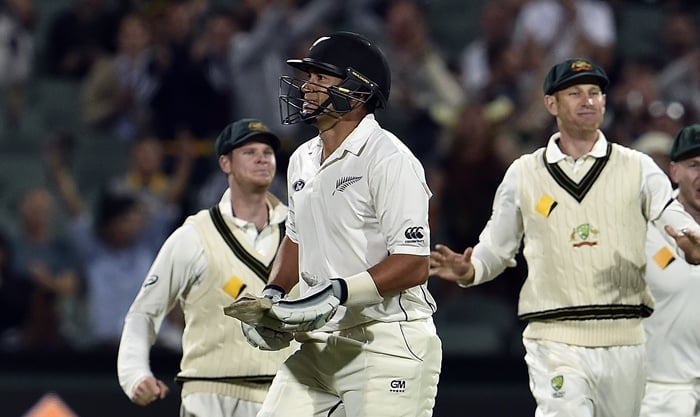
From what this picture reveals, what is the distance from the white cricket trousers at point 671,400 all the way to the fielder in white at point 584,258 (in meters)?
0.69

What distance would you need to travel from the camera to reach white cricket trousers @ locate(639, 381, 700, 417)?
792 cm

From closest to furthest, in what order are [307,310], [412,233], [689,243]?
[307,310] → [412,233] → [689,243]

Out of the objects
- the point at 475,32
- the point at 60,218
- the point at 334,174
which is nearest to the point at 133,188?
the point at 60,218

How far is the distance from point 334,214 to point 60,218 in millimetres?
6932

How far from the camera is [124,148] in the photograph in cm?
1309

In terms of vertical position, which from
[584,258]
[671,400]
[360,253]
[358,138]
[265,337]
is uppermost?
[358,138]

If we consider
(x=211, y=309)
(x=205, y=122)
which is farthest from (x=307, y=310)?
(x=205, y=122)

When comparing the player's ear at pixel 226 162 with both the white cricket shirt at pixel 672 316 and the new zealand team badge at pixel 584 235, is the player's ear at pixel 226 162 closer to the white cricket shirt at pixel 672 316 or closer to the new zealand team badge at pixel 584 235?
the new zealand team badge at pixel 584 235

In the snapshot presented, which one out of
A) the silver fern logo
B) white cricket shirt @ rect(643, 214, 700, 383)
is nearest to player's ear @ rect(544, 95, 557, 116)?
white cricket shirt @ rect(643, 214, 700, 383)

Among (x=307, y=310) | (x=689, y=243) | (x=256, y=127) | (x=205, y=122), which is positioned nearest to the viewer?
(x=307, y=310)

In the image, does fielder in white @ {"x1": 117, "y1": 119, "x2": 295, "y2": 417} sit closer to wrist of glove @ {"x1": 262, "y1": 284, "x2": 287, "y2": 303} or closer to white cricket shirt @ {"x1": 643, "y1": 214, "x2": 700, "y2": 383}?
wrist of glove @ {"x1": 262, "y1": 284, "x2": 287, "y2": 303}

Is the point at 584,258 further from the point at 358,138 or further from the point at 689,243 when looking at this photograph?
the point at 358,138

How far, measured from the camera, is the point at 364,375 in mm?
5688

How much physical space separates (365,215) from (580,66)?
6.92 feet
